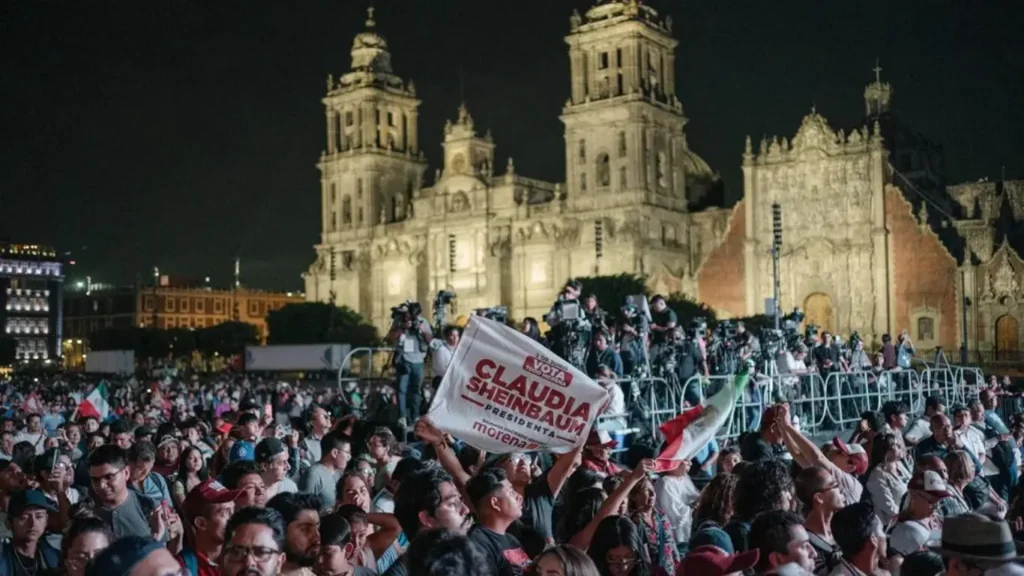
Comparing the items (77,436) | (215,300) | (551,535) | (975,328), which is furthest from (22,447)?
(215,300)

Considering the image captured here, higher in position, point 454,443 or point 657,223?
point 657,223

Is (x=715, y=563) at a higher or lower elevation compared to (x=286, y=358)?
higher

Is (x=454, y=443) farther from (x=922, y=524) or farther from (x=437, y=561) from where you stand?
(x=437, y=561)

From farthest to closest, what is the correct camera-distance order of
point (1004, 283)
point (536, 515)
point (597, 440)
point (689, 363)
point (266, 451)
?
point (1004, 283) → point (689, 363) → point (597, 440) → point (266, 451) → point (536, 515)

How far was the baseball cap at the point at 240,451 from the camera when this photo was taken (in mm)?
10016

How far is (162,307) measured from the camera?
121562 millimetres

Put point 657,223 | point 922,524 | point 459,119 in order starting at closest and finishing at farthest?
point 922,524, point 657,223, point 459,119

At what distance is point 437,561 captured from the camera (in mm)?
4168

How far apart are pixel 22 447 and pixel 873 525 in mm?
9629

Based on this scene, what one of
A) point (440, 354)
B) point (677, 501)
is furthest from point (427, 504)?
point (440, 354)

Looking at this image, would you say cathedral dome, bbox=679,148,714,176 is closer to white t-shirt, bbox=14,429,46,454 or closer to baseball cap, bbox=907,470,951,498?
white t-shirt, bbox=14,429,46,454

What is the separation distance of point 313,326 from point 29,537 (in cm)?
7395

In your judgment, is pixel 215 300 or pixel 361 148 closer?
pixel 361 148

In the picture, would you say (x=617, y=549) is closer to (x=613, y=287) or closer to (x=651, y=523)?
(x=651, y=523)
